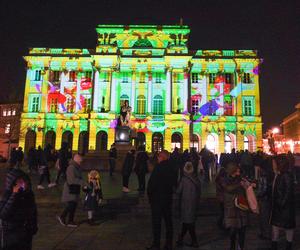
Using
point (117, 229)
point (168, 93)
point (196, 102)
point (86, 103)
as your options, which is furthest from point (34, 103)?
point (117, 229)

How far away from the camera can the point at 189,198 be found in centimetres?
705

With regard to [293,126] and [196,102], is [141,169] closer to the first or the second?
[196,102]

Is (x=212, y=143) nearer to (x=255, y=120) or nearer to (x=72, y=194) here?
(x=255, y=120)

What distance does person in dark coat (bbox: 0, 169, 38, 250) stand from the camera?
4.27 metres

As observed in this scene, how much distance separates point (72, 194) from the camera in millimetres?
8820

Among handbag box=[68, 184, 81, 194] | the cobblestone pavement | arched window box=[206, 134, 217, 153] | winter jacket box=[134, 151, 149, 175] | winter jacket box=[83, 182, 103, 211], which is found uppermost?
arched window box=[206, 134, 217, 153]

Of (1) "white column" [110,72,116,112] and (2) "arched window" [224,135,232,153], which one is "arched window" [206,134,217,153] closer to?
(2) "arched window" [224,135,232,153]

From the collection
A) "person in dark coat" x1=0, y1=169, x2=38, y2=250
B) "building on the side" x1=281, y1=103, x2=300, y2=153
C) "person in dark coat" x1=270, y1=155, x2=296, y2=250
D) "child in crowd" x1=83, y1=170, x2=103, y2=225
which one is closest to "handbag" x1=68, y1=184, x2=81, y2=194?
"child in crowd" x1=83, y1=170, x2=103, y2=225

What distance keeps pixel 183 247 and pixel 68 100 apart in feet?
162

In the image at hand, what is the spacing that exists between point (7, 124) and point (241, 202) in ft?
202

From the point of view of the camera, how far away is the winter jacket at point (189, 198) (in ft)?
22.9

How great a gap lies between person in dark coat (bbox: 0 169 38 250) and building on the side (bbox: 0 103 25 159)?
5231cm

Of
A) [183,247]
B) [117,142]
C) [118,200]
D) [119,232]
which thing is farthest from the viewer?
[117,142]

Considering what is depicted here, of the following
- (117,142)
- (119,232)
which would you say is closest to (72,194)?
(119,232)
